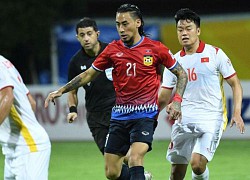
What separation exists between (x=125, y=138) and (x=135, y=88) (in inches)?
22.3

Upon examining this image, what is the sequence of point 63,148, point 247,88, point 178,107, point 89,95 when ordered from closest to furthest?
point 178,107 → point 89,95 → point 63,148 → point 247,88

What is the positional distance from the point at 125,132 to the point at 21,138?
87.0 inches

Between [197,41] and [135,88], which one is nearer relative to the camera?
[135,88]

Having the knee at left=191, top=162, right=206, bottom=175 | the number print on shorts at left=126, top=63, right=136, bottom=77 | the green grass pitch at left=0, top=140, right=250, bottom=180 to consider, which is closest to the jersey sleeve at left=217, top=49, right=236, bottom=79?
the knee at left=191, top=162, right=206, bottom=175

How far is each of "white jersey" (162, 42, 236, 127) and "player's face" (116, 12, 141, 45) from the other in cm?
85

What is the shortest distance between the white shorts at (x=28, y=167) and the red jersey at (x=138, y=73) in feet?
6.63

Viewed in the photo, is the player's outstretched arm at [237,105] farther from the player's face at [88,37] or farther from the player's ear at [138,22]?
the player's face at [88,37]

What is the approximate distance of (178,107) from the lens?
26.6ft

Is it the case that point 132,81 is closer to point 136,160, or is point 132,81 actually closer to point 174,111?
point 174,111

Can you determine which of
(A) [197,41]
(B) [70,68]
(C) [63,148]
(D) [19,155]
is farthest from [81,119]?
(D) [19,155]

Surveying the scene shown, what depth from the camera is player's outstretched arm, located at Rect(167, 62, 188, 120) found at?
26.5ft

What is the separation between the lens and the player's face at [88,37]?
32.8 feet

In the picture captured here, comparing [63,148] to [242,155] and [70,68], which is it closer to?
[242,155]

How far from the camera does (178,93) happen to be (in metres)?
8.25
